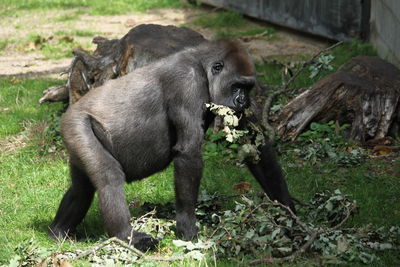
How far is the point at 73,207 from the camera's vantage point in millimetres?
5762

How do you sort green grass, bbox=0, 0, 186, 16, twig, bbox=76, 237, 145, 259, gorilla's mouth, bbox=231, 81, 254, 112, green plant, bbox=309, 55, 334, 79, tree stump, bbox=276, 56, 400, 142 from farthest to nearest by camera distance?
green grass, bbox=0, 0, 186, 16, green plant, bbox=309, 55, 334, 79, tree stump, bbox=276, 56, 400, 142, gorilla's mouth, bbox=231, 81, 254, 112, twig, bbox=76, 237, 145, 259

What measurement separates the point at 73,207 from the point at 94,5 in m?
9.93

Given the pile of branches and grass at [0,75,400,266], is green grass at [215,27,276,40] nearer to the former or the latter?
grass at [0,75,400,266]

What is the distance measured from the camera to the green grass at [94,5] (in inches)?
576

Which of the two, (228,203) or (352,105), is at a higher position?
(352,105)

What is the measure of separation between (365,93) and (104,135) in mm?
3037

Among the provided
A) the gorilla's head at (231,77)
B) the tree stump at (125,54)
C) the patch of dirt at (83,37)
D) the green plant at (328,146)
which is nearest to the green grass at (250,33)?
the patch of dirt at (83,37)

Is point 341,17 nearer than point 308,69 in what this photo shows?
No

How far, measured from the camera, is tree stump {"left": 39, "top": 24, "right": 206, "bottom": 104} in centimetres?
789

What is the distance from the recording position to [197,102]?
18.0ft

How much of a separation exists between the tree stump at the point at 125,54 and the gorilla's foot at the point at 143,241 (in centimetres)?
281

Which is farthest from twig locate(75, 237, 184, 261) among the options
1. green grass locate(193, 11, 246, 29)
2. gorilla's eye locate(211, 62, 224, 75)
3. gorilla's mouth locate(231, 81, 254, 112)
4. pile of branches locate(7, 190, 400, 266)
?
green grass locate(193, 11, 246, 29)

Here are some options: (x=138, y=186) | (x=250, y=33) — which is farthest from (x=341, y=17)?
(x=138, y=186)

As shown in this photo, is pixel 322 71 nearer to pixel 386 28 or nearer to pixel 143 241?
pixel 386 28
